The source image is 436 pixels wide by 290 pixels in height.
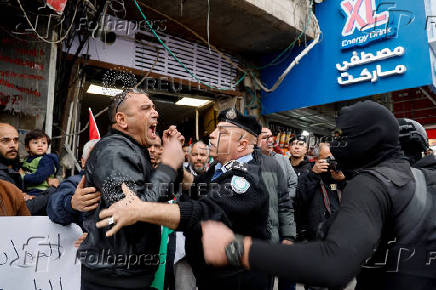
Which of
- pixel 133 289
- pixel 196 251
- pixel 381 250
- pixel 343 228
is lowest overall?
pixel 133 289

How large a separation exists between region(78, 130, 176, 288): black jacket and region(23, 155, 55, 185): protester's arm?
2.17 metres

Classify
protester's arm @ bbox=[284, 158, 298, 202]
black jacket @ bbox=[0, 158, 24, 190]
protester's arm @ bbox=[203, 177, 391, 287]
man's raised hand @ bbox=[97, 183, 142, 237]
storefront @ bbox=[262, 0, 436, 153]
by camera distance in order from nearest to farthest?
protester's arm @ bbox=[203, 177, 391, 287] → man's raised hand @ bbox=[97, 183, 142, 237] → black jacket @ bbox=[0, 158, 24, 190] → protester's arm @ bbox=[284, 158, 298, 202] → storefront @ bbox=[262, 0, 436, 153]

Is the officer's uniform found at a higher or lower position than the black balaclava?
lower

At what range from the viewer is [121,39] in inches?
222

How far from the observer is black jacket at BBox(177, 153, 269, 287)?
1622mm

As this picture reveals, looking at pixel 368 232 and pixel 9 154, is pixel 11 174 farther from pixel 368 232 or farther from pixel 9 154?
pixel 368 232

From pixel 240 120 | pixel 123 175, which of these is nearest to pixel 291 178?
pixel 240 120

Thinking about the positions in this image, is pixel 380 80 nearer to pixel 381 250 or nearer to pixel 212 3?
pixel 212 3

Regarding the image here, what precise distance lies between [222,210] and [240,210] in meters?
0.15

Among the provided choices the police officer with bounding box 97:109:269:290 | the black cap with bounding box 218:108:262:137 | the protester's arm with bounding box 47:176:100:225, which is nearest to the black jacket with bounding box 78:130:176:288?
the police officer with bounding box 97:109:269:290

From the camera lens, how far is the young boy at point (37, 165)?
3619 mm

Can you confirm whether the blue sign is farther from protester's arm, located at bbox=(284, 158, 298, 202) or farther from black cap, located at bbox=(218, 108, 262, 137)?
black cap, located at bbox=(218, 108, 262, 137)

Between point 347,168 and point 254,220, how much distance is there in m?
0.82

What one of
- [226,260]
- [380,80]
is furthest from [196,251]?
[380,80]
